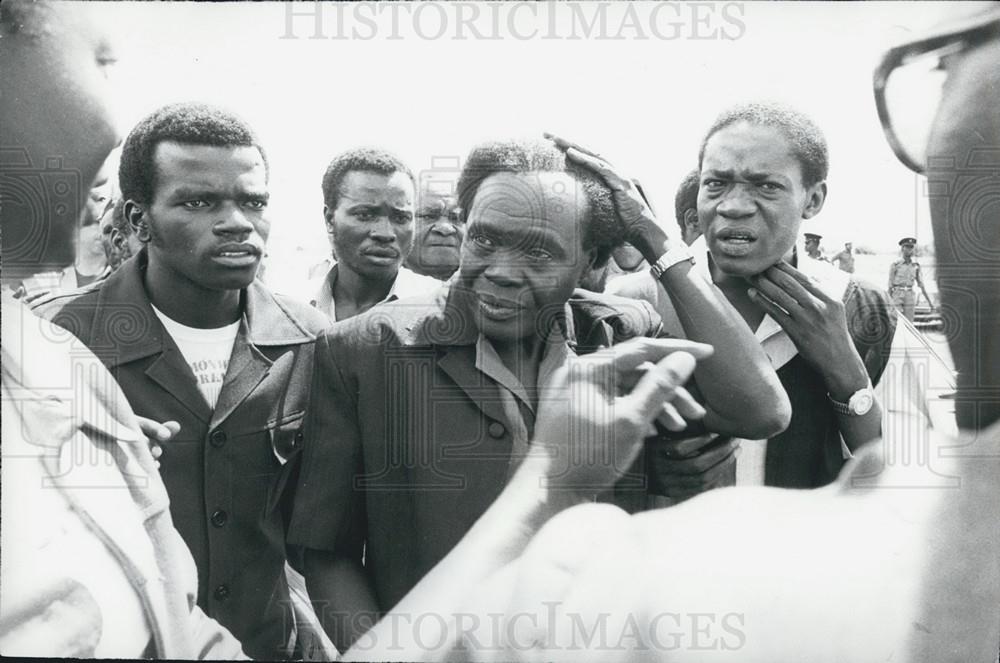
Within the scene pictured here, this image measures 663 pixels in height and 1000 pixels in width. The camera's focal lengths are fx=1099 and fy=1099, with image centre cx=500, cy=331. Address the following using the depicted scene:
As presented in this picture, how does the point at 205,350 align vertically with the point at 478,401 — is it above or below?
above

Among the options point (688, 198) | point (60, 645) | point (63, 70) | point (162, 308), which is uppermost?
A: point (63, 70)

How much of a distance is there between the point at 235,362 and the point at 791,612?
87.0 inches

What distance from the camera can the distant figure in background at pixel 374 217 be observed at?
154 inches

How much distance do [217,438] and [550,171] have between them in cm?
151

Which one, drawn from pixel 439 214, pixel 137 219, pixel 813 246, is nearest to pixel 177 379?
pixel 137 219

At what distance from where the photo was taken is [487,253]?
3.85 metres

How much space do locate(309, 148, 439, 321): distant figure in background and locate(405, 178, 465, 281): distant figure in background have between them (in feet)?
0.10

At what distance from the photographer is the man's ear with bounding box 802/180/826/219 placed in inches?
154

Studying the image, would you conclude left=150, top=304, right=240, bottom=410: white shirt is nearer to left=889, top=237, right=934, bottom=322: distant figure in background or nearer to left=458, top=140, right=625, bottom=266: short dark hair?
left=458, top=140, right=625, bottom=266: short dark hair

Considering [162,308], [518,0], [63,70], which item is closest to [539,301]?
[518,0]

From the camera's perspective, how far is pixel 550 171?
3846 mm

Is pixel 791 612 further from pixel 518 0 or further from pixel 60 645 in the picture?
pixel 60 645

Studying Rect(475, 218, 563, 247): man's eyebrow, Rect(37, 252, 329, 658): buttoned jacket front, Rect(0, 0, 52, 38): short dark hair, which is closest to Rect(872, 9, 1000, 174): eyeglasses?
Rect(475, 218, 563, 247): man's eyebrow

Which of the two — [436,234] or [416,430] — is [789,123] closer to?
[436,234]
